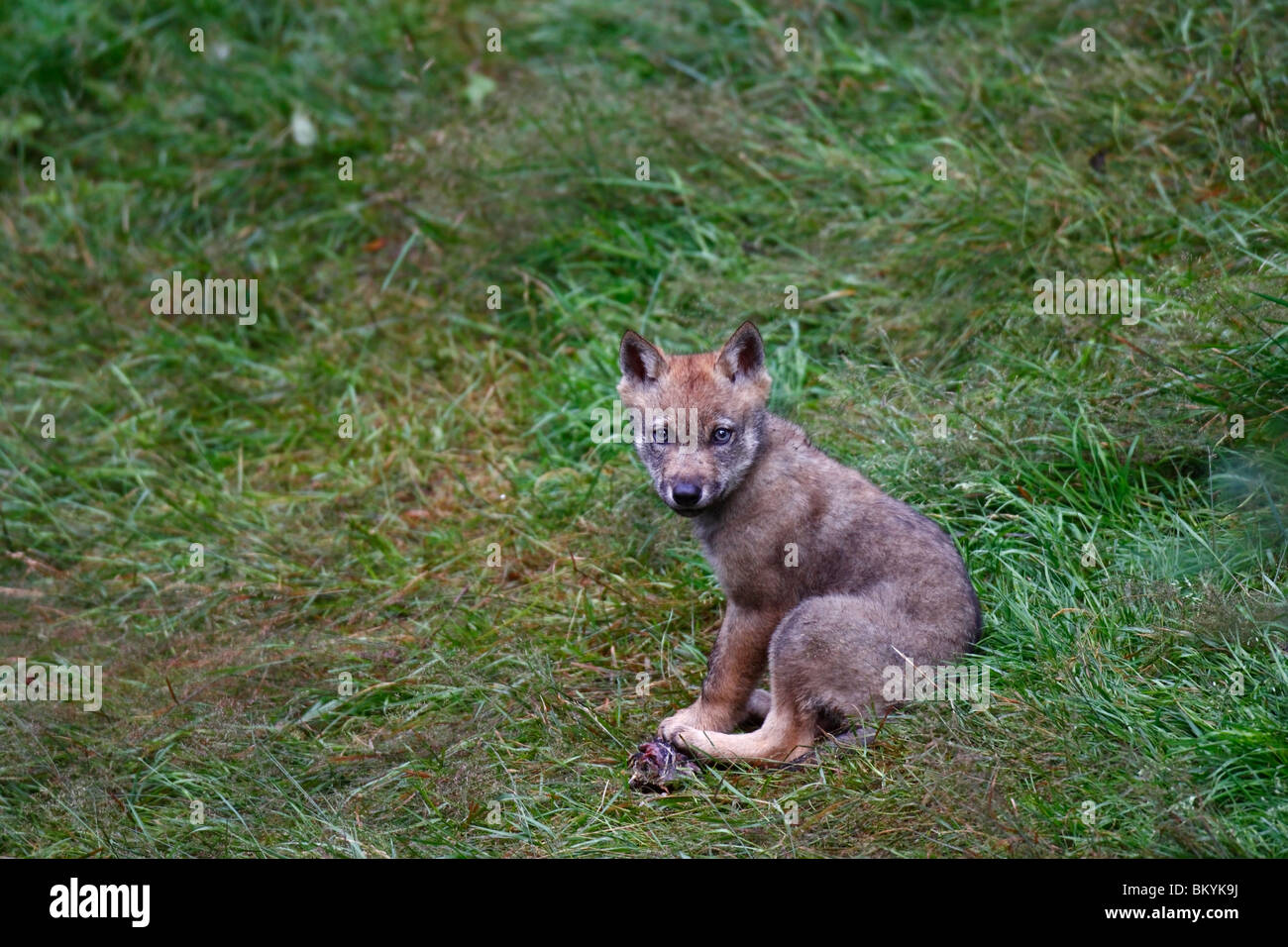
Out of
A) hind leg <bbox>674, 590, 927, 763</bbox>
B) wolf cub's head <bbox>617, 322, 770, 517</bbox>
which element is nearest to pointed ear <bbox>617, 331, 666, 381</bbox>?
wolf cub's head <bbox>617, 322, 770, 517</bbox>

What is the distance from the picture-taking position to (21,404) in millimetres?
8773

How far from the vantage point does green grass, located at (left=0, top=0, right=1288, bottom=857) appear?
503cm

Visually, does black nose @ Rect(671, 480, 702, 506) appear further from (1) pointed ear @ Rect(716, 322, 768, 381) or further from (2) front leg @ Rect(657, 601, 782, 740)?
(1) pointed ear @ Rect(716, 322, 768, 381)

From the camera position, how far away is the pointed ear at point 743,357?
580 cm

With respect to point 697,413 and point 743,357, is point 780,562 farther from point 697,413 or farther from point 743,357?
point 743,357

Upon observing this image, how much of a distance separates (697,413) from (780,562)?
709 millimetres

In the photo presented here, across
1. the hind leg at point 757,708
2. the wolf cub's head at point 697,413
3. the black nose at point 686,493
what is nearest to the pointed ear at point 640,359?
the wolf cub's head at point 697,413

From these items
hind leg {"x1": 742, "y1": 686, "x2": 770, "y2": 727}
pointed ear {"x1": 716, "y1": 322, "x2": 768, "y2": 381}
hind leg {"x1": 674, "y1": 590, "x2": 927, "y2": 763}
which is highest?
pointed ear {"x1": 716, "y1": 322, "x2": 768, "y2": 381}

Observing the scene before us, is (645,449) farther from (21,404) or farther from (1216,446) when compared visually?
(21,404)

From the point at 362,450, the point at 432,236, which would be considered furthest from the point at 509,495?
the point at 432,236

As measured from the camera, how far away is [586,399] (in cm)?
789

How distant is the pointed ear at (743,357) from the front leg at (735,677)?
1051mm

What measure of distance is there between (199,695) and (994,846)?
3677mm

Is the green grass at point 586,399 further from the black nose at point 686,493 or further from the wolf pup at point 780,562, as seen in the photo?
the black nose at point 686,493
